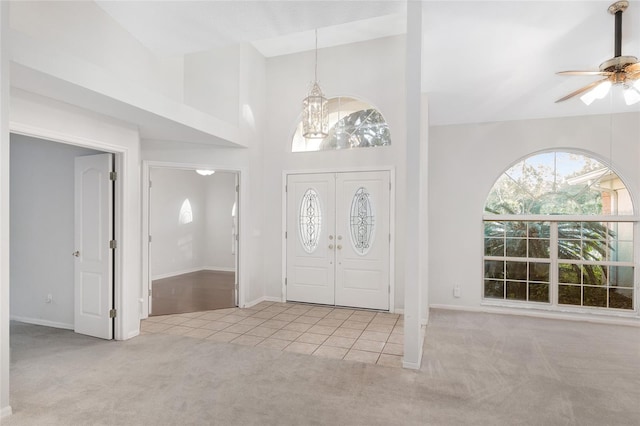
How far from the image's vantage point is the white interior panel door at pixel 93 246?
4.05 meters

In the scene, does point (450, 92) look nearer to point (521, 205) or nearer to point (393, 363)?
point (521, 205)

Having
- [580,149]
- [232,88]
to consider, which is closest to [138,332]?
[232,88]

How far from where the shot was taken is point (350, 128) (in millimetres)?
5668

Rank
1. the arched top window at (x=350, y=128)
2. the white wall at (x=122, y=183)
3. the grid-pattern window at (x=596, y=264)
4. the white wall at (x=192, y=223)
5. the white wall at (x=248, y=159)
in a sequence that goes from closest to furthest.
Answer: the white wall at (x=122, y=183), the grid-pattern window at (x=596, y=264), the white wall at (x=248, y=159), the arched top window at (x=350, y=128), the white wall at (x=192, y=223)

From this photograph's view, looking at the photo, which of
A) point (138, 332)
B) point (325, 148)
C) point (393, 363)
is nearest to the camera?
point (393, 363)

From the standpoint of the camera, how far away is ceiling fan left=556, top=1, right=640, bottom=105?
295 centimetres

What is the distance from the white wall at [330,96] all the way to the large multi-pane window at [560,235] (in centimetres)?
160

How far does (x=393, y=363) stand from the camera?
11.3 feet

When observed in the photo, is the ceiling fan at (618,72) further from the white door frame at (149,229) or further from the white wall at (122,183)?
the white wall at (122,183)

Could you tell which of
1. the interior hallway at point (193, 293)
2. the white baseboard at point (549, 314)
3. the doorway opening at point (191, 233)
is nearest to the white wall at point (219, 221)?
the doorway opening at point (191, 233)

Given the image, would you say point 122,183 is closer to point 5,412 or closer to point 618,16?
point 5,412

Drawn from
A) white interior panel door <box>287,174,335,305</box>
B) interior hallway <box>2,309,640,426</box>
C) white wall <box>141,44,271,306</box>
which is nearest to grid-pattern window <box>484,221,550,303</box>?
interior hallway <box>2,309,640,426</box>

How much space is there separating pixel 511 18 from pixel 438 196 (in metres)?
2.95

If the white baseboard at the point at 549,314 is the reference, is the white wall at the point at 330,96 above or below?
above
